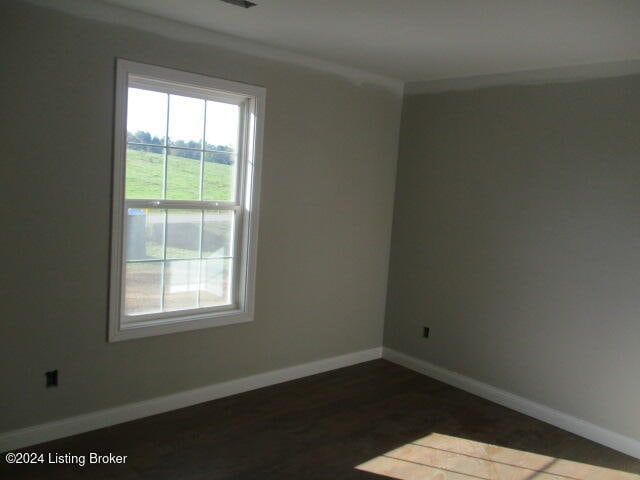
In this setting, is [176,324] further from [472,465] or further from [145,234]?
[472,465]

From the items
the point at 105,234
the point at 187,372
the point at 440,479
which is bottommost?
the point at 440,479

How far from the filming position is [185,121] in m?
3.42

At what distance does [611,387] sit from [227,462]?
2.48 meters

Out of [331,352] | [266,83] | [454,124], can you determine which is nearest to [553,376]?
[331,352]

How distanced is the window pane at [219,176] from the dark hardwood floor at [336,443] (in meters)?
1.45

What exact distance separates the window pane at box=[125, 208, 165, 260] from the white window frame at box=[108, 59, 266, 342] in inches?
2.4

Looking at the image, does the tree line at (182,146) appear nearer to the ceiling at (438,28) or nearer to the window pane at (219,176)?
the window pane at (219,176)

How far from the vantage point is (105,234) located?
3105mm

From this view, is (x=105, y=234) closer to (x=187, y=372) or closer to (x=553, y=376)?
(x=187, y=372)

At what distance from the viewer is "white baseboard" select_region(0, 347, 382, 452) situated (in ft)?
9.64

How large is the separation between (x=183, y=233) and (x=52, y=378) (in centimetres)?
115

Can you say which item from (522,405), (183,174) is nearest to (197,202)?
(183,174)

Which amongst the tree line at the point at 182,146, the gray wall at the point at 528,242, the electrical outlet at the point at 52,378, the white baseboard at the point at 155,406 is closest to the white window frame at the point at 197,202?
the tree line at the point at 182,146

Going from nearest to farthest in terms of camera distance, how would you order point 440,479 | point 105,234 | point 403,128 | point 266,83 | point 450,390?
point 440,479
point 105,234
point 266,83
point 450,390
point 403,128
